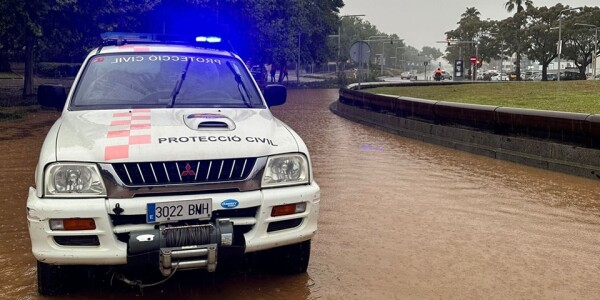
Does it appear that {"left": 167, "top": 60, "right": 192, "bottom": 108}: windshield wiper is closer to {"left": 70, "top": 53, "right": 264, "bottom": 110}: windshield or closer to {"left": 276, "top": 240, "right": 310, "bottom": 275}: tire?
{"left": 70, "top": 53, "right": 264, "bottom": 110}: windshield

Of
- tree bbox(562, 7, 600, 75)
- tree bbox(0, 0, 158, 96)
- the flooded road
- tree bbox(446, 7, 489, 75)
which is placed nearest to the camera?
the flooded road

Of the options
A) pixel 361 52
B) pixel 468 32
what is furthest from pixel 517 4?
pixel 361 52

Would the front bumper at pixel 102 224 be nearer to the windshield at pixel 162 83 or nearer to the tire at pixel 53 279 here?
the tire at pixel 53 279

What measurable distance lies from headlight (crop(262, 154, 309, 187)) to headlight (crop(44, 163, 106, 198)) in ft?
3.48

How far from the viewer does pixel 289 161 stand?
4.28 meters

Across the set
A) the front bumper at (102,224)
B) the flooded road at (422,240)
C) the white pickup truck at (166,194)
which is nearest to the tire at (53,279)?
the white pickup truck at (166,194)

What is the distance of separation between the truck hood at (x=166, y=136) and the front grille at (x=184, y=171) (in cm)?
4

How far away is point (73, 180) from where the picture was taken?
386cm

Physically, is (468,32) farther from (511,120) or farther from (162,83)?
(162,83)

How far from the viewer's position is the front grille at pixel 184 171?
151 inches

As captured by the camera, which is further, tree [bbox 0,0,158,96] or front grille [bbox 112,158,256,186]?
tree [bbox 0,0,158,96]

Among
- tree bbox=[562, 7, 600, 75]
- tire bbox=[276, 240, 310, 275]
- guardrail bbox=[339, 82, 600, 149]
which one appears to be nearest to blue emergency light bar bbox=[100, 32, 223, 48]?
tire bbox=[276, 240, 310, 275]

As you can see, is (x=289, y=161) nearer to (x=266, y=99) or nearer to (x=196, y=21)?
(x=266, y=99)

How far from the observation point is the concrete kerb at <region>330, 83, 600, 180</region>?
9117 millimetres
